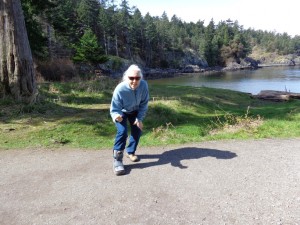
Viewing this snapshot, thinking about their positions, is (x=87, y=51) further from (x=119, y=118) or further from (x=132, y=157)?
(x=119, y=118)

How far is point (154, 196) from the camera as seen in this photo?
395 cm

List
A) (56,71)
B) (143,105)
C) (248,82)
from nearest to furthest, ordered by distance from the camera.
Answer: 1. (143,105)
2. (56,71)
3. (248,82)

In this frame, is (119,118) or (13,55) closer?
(119,118)

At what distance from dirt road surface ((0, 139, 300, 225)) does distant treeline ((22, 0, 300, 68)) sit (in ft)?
71.9

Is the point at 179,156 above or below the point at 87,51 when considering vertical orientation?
below

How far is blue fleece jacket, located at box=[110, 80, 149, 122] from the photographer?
4.80 m

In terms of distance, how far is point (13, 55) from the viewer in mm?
9609

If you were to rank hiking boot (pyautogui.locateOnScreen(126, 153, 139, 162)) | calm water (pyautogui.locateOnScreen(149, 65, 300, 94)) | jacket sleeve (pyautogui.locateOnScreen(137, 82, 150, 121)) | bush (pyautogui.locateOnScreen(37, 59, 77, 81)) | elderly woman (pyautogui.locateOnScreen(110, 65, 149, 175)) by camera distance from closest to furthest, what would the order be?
elderly woman (pyautogui.locateOnScreen(110, 65, 149, 175)) → jacket sleeve (pyautogui.locateOnScreen(137, 82, 150, 121)) → hiking boot (pyautogui.locateOnScreen(126, 153, 139, 162)) → bush (pyautogui.locateOnScreen(37, 59, 77, 81)) → calm water (pyautogui.locateOnScreen(149, 65, 300, 94))

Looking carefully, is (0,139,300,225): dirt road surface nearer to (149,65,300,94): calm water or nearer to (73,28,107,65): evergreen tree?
(149,65,300,94): calm water

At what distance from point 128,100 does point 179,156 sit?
1.58 metres

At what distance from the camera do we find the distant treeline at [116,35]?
4092 centimetres

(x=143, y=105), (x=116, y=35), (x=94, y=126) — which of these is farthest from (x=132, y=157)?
(x=116, y=35)

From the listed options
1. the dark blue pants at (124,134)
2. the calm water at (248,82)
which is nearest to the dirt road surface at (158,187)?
the dark blue pants at (124,134)

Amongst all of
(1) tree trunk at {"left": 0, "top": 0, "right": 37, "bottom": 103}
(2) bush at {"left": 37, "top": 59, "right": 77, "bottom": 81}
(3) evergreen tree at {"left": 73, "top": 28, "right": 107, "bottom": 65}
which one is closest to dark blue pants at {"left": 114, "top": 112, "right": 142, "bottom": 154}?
(1) tree trunk at {"left": 0, "top": 0, "right": 37, "bottom": 103}
